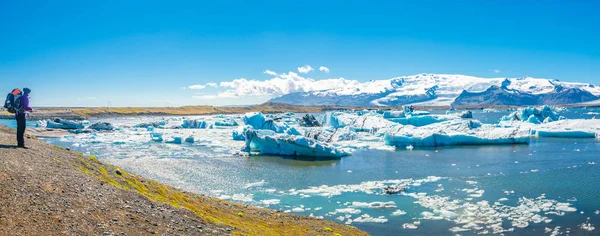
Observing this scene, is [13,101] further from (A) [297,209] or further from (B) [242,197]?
(B) [242,197]

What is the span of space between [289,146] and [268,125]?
728 inches

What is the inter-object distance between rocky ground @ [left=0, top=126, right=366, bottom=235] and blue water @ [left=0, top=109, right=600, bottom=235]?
8.80 meters

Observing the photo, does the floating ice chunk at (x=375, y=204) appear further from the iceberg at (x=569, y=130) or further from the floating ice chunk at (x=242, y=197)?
the iceberg at (x=569, y=130)

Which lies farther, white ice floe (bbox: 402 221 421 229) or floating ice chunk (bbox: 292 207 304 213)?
floating ice chunk (bbox: 292 207 304 213)

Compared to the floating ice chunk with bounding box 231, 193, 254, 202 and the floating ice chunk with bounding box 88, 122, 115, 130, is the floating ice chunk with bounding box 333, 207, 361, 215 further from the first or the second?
the floating ice chunk with bounding box 88, 122, 115, 130

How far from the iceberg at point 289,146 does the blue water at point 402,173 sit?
→ 1.69 m

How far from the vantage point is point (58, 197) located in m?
8.38

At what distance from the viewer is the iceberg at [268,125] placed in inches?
2138

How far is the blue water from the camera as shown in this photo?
19875 mm

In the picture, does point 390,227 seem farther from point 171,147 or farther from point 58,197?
point 171,147

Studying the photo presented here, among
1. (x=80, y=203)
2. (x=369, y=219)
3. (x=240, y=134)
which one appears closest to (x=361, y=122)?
(x=240, y=134)

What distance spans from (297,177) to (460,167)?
13.3 metres

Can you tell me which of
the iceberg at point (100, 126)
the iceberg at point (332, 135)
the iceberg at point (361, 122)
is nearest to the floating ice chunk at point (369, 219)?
the iceberg at point (332, 135)

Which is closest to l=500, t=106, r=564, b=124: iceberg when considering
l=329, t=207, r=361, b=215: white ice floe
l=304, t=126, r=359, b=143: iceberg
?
l=304, t=126, r=359, b=143: iceberg
